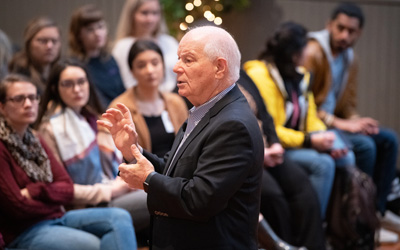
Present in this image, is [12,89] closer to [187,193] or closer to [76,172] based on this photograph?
[76,172]

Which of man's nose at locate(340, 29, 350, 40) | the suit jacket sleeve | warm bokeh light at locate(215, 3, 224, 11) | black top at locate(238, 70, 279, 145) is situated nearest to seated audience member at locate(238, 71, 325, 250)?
black top at locate(238, 70, 279, 145)

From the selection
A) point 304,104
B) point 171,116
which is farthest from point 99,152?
point 304,104

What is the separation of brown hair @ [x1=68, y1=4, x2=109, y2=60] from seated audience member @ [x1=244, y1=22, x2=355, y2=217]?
40.9 inches

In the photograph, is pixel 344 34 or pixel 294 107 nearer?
pixel 294 107

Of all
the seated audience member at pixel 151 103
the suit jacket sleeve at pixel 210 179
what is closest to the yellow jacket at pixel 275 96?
the seated audience member at pixel 151 103

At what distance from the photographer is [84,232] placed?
296 cm

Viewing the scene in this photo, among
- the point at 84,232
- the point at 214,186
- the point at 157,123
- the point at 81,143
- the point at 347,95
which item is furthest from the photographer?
the point at 347,95

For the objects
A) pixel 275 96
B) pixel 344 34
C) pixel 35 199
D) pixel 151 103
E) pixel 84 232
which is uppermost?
pixel 344 34

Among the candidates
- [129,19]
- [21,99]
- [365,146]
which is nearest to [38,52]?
[129,19]

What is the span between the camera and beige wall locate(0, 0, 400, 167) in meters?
6.20

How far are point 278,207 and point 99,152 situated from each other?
40.8 inches

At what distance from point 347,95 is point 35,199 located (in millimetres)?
2789

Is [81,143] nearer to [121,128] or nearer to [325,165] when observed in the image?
[121,128]

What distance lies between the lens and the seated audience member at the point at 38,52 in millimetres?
3912
